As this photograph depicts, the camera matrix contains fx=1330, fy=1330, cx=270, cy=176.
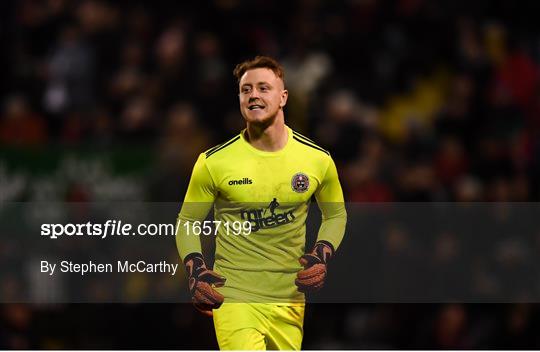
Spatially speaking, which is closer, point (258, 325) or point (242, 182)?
point (242, 182)

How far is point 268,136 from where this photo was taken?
21.0ft

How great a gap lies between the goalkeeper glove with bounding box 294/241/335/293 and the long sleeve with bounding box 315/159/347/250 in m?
0.06

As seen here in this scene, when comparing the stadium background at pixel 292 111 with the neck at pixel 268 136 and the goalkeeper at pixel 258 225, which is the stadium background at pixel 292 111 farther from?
the neck at pixel 268 136

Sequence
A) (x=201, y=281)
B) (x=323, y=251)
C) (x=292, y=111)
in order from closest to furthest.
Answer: (x=201, y=281) → (x=323, y=251) → (x=292, y=111)

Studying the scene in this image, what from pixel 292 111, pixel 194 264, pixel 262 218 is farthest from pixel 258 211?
pixel 292 111

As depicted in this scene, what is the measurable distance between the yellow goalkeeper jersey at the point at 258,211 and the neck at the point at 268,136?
0.10 ft

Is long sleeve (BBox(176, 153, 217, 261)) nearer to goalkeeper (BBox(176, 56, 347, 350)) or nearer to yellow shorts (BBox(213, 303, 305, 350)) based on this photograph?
goalkeeper (BBox(176, 56, 347, 350))

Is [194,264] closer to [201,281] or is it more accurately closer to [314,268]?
[201,281]

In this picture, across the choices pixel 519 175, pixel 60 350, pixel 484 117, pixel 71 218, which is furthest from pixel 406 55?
pixel 71 218

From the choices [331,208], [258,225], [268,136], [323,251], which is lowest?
[323,251]

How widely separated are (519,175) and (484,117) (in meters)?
0.83

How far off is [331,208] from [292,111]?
480 cm

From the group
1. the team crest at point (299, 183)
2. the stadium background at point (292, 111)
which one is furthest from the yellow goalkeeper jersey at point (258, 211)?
the stadium background at point (292, 111)

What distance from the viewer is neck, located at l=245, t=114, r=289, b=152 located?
639 centimetres
